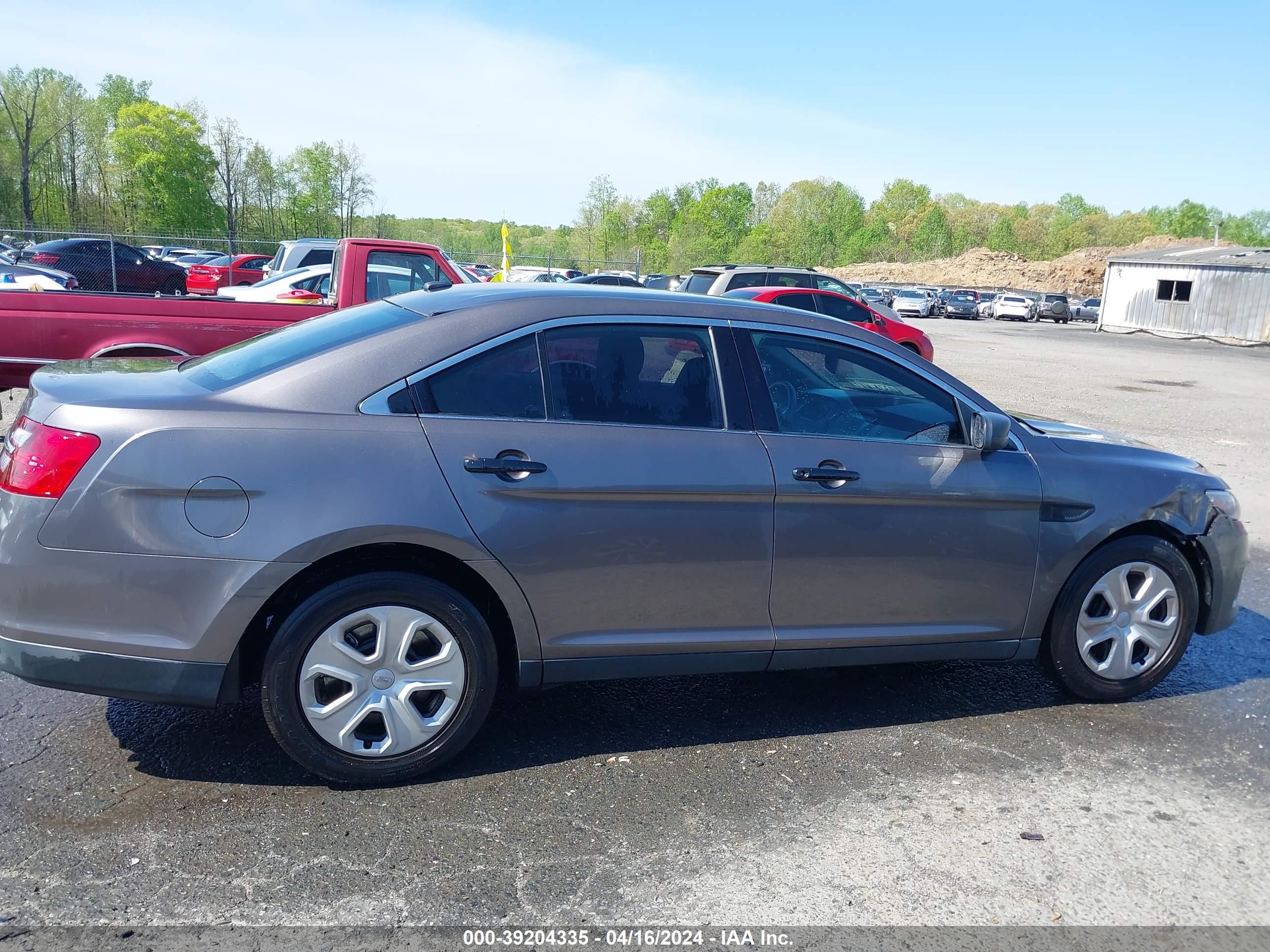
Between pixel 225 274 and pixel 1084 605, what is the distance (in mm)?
33380

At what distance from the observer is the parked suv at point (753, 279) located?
17859mm

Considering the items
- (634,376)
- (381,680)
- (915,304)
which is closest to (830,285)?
(634,376)

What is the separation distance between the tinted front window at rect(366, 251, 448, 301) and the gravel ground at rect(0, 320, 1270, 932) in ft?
24.9

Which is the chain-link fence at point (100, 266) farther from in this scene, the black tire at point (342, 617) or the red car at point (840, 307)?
the black tire at point (342, 617)

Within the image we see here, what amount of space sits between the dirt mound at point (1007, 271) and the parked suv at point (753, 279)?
207 ft

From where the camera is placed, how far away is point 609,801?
3535mm

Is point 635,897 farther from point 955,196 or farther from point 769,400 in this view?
point 955,196

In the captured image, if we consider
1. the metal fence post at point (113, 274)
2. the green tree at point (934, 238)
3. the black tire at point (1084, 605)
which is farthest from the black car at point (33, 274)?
the green tree at point (934, 238)

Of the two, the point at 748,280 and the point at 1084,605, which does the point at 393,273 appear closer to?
the point at 748,280

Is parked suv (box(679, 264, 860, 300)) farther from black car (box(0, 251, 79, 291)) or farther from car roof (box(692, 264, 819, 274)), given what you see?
Result: black car (box(0, 251, 79, 291))

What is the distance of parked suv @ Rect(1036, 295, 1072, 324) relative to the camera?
53.2 metres

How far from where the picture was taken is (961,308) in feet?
172

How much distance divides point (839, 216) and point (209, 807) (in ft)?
415

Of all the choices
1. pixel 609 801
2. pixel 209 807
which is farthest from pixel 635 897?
pixel 209 807
